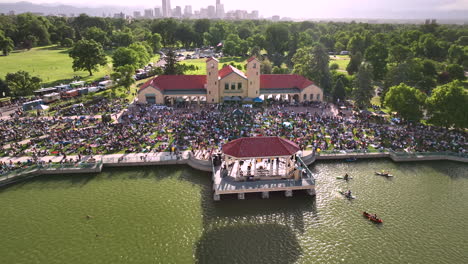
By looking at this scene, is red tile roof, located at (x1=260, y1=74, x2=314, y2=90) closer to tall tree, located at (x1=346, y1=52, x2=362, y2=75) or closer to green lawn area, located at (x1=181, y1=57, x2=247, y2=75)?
tall tree, located at (x1=346, y1=52, x2=362, y2=75)

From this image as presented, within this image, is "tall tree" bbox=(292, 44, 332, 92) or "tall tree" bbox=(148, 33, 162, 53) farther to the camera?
"tall tree" bbox=(148, 33, 162, 53)

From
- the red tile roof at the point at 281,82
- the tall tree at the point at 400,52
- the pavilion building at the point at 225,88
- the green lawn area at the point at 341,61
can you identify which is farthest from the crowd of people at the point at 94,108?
the tall tree at the point at 400,52

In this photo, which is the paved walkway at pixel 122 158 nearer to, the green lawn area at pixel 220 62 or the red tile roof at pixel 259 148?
the red tile roof at pixel 259 148

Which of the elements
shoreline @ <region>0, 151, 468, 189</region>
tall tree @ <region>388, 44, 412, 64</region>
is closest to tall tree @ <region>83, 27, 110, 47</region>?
shoreline @ <region>0, 151, 468, 189</region>

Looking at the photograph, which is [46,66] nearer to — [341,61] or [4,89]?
[4,89]

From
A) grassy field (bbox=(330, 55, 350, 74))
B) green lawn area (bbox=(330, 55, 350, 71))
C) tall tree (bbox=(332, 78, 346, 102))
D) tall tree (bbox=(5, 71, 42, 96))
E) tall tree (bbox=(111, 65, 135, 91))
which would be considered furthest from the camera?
green lawn area (bbox=(330, 55, 350, 71))

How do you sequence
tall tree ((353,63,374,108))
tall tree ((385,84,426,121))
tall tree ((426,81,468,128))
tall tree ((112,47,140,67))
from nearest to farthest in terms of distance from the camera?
tall tree ((426,81,468,128)) < tall tree ((385,84,426,121)) < tall tree ((353,63,374,108)) < tall tree ((112,47,140,67))

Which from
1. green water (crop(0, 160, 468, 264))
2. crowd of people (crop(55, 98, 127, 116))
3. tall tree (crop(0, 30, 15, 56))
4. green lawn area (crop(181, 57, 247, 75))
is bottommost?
green water (crop(0, 160, 468, 264))
